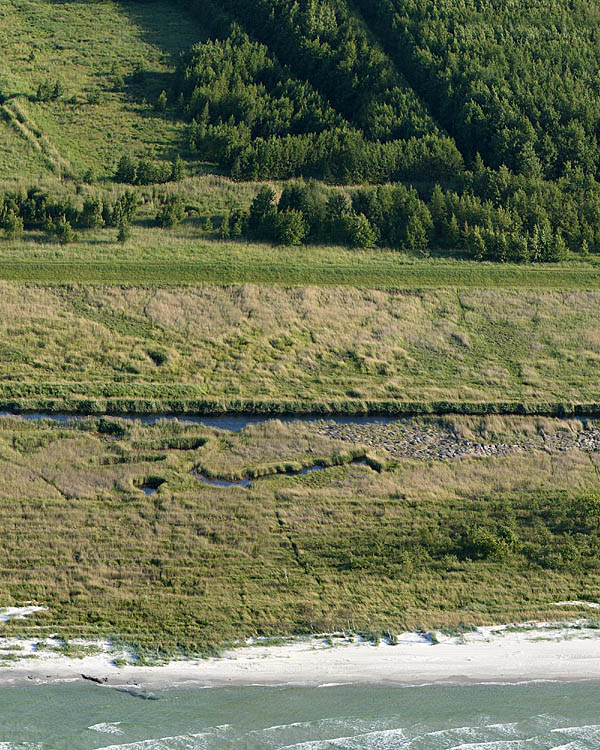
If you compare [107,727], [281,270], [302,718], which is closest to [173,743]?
[107,727]

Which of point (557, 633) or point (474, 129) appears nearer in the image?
point (557, 633)

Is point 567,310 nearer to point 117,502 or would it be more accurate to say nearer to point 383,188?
point 383,188

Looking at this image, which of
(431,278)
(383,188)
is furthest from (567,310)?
(383,188)

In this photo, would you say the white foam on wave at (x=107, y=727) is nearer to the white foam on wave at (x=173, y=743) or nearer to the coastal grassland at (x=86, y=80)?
the white foam on wave at (x=173, y=743)

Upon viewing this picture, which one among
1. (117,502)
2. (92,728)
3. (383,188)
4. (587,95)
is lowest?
(92,728)

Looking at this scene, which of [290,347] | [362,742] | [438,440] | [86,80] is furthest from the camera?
[86,80]

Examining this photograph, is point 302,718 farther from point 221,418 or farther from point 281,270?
point 281,270
